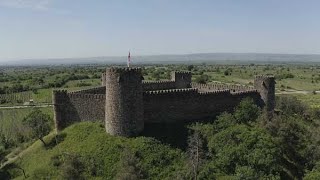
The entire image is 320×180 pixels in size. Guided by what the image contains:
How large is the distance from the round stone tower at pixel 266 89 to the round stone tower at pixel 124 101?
18332mm

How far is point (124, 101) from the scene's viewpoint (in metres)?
43.9

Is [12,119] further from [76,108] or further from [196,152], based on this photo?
[196,152]

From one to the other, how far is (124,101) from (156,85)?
18.0m

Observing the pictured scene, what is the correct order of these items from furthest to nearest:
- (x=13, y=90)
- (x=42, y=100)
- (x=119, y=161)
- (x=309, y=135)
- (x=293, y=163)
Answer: (x=13, y=90) → (x=42, y=100) → (x=309, y=135) → (x=293, y=163) → (x=119, y=161)

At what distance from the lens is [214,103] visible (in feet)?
169

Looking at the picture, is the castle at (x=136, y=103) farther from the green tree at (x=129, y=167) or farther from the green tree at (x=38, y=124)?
the green tree at (x=129, y=167)

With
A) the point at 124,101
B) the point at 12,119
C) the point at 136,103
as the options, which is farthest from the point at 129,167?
the point at 12,119

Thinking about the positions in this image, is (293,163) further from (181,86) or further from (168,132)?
(181,86)

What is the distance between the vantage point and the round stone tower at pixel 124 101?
4378 cm

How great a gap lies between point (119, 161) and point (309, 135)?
22472mm

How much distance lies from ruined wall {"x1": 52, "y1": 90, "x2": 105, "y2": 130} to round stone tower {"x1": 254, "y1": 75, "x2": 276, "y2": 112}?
68.7ft

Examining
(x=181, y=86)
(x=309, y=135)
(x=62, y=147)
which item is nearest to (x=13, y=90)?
(x=181, y=86)

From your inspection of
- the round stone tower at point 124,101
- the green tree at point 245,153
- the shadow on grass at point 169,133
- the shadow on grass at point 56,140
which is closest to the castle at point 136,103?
the round stone tower at point 124,101

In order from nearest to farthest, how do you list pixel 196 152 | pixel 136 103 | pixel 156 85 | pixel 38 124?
pixel 196 152 → pixel 136 103 → pixel 38 124 → pixel 156 85
